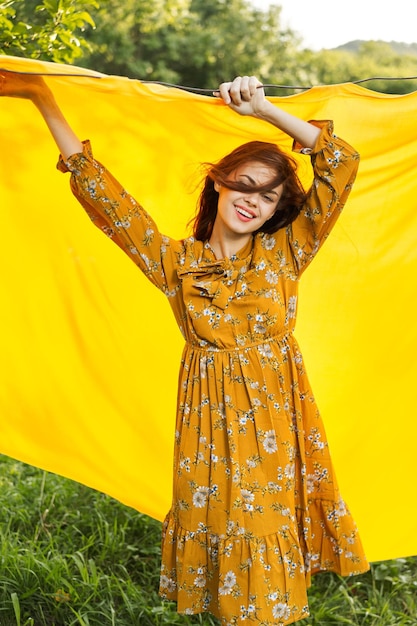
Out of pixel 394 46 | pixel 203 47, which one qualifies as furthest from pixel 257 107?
pixel 394 46

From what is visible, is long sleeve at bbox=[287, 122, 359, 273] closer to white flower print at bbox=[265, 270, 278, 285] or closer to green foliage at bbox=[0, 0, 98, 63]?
white flower print at bbox=[265, 270, 278, 285]

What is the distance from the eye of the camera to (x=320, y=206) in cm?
242

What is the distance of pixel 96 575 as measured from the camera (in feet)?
11.1

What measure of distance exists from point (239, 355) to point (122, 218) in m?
0.55

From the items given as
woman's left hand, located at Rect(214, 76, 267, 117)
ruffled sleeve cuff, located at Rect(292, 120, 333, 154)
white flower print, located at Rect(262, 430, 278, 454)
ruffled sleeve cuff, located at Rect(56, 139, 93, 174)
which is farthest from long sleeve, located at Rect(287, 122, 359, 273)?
ruffled sleeve cuff, located at Rect(56, 139, 93, 174)

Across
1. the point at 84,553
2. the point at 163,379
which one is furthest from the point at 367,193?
the point at 84,553

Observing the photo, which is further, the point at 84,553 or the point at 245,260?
the point at 84,553

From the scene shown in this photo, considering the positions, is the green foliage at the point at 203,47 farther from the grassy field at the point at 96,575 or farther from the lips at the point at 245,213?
the lips at the point at 245,213

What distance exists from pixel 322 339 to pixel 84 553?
147 centimetres

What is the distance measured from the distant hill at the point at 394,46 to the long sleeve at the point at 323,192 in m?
32.2

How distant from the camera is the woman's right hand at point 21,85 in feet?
7.78

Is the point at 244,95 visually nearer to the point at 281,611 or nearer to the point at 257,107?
the point at 257,107

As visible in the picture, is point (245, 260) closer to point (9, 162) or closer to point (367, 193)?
point (367, 193)

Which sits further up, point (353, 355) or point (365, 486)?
point (353, 355)
